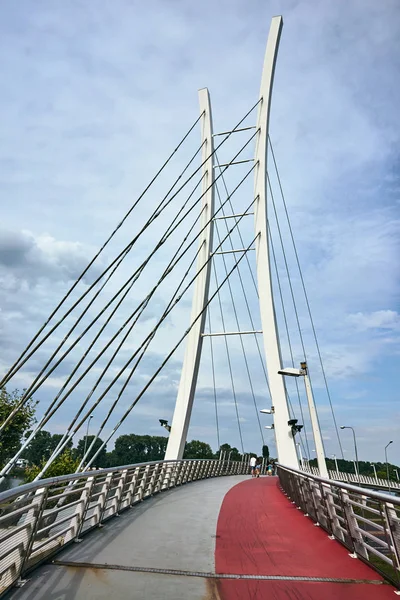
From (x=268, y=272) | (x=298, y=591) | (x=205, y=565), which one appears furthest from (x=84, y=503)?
(x=268, y=272)

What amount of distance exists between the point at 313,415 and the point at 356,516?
11.2m

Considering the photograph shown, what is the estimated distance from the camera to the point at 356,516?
230 inches

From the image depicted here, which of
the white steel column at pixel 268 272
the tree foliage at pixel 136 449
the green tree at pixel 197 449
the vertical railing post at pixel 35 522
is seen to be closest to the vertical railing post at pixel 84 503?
the vertical railing post at pixel 35 522

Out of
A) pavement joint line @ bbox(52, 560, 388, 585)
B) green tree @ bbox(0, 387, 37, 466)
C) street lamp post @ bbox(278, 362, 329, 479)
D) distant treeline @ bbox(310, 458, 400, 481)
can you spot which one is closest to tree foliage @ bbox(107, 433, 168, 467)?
distant treeline @ bbox(310, 458, 400, 481)

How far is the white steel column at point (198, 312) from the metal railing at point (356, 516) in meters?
7.71

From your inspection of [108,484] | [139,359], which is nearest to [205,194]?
[139,359]

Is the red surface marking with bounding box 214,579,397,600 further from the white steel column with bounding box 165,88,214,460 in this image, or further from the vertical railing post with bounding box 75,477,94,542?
the white steel column with bounding box 165,88,214,460

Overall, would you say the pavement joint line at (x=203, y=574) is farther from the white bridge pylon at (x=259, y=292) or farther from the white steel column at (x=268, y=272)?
the white bridge pylon at (x=259, y=292)

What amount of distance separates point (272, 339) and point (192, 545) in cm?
1174

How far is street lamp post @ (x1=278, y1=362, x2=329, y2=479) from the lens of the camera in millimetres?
15984

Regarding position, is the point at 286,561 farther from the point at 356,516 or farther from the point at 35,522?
the point at 35,522

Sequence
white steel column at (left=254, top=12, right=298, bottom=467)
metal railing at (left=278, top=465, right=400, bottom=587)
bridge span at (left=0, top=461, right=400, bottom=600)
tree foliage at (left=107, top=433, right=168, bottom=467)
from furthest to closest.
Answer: tree foliage at (left=107, top=433, right=168, bottom=467) → white steel column at (left=254, top=12, right=298, bottom=467) → metal railing at (left=278, top=465, right=400, bottom=587) → bridge span at (left=0, top=461, right=400, bottom=600)

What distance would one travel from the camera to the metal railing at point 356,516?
4750 mm

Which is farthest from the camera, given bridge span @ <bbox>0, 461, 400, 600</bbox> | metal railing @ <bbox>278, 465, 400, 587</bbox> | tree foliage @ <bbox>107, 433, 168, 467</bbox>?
tree foliage @ <bbox>107, 433, 168, 467</bbox>
